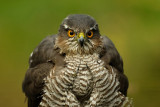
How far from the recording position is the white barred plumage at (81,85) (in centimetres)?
482

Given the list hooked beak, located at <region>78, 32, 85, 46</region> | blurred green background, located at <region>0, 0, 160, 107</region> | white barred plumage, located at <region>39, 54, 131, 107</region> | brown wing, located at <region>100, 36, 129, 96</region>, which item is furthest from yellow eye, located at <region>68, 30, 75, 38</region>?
blurred green background, located at <region>0, 0, 160, 107</region>

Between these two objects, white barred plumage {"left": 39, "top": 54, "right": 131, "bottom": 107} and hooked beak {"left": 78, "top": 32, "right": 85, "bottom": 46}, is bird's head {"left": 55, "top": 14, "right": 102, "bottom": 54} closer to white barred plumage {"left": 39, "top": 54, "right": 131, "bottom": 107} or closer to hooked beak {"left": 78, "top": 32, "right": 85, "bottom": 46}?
hooked beak {"left": 78, "top": 32, "right": 85, "bottom": 46}

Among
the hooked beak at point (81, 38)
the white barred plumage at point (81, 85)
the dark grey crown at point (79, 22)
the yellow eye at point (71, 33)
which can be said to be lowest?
the white barred plumage at point (81, 85)

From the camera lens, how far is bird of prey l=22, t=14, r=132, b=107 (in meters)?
4.82

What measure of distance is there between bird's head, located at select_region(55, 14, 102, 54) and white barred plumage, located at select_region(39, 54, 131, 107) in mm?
101

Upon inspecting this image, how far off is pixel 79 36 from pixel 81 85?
0.55 meters

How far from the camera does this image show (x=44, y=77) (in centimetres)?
499

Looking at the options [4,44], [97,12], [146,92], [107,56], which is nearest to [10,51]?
[4,44]

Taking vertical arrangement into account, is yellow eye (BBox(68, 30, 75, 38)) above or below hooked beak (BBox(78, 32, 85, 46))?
above

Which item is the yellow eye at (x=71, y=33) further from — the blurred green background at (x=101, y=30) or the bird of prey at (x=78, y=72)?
the blurred green background at (x=101, y=30)

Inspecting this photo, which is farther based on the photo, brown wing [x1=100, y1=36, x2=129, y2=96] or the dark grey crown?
brown wing [x1=100, y1=36, x2=129, y2=96]

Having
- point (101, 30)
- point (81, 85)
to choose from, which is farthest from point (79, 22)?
point (101, 30)

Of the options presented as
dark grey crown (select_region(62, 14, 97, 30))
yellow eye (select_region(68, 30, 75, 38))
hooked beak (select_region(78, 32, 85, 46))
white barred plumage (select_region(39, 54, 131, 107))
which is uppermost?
dark grey crown (select_region(62, 14, 97, 30))

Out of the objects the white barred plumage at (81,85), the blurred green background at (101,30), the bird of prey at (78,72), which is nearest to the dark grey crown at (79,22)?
the bird of prey at (78,72)
